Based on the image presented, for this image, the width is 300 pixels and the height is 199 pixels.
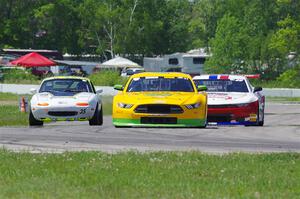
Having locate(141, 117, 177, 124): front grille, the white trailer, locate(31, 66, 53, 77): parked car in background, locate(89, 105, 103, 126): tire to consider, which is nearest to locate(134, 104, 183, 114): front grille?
locate(141, 117, 177, 124): front grille

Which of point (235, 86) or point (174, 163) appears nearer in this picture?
point (174, 163)

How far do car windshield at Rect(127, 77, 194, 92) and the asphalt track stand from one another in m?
1.01

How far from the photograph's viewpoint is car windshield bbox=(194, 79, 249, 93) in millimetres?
23344

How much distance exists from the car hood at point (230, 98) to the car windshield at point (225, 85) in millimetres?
430

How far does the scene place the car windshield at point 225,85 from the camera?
23.3 meters

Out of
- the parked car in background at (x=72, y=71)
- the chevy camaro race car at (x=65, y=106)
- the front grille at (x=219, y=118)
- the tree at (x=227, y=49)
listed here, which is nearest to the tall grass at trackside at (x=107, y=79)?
the parked car in background at (x=72, y=71)

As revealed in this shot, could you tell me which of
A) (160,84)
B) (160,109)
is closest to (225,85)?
(160,84)

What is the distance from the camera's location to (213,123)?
73.2ft

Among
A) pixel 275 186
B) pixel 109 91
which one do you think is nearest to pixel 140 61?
pixel 109 91

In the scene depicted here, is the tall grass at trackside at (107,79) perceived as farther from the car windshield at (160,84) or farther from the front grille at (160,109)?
the front grille at (160,109)

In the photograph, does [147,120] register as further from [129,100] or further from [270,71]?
[270,71]

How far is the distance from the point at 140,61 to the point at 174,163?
87.6m

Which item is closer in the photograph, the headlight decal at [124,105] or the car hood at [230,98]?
the headlight decal at [124,105]

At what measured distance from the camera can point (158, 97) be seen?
1973 centimetres
